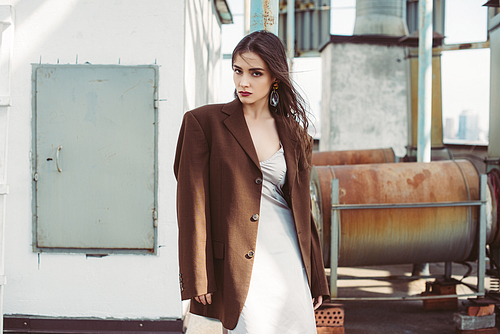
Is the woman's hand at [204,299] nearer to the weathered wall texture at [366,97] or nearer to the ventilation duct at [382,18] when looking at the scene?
the weathered wall texture at [366,97]

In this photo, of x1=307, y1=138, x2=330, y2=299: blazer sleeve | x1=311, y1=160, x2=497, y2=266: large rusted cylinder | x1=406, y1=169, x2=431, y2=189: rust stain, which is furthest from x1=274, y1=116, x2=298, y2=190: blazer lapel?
x1=406, y1=169, x2=431, y2=189: rust stain

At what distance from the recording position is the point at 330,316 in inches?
160

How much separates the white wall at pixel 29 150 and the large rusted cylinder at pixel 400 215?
1.46 m

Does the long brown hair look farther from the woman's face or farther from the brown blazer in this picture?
the brown blazer

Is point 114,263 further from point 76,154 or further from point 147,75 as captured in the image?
point 147,75

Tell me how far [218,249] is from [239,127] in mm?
494

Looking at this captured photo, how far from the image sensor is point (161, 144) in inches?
148

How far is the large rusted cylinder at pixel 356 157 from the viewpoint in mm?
6348

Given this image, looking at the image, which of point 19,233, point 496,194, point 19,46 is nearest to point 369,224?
point 496,194

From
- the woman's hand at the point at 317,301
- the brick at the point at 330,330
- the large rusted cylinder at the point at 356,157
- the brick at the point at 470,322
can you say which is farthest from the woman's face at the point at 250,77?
the large rusted cylinder at the point at 356,157

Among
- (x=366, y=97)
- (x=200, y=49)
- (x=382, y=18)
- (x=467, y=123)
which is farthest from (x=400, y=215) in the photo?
(x=467, y=123)

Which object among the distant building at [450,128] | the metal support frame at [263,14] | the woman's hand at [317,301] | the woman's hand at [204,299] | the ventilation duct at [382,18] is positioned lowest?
the woman's hand at [317,301]

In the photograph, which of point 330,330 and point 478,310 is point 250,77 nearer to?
point 330,330

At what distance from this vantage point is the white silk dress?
1.81m
